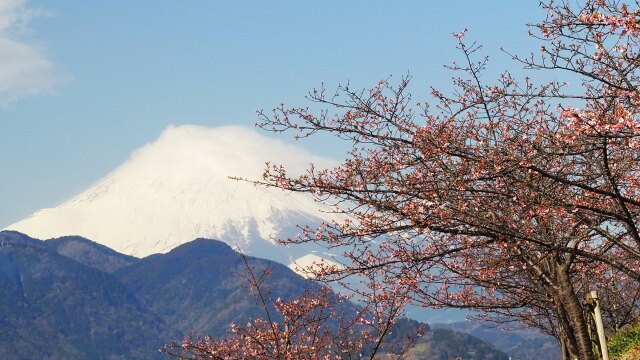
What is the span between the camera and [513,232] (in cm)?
926

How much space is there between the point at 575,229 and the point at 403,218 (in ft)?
9.01

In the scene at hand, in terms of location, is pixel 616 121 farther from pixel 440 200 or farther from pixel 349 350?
pixel 349 350

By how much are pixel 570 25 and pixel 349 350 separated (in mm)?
12007

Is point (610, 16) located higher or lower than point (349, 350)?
higher

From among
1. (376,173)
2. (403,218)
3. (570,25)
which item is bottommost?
(403,218)

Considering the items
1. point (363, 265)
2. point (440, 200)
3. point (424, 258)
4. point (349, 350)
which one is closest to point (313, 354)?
point (349, 350)

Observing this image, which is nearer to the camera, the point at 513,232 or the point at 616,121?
the point at 616,121

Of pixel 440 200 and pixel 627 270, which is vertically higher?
pixel 440 200

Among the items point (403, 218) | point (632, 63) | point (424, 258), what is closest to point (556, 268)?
point (424, 258)

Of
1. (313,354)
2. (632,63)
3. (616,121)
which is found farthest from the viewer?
(313,354)

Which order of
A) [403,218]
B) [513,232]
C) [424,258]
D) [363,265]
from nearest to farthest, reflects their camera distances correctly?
[513,232] < [403,218] < [424,258] < [363,265]

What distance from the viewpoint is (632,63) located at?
27.1ft

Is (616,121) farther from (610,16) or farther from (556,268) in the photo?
(556,268)

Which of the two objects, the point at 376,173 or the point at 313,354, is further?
the point at 313,354
